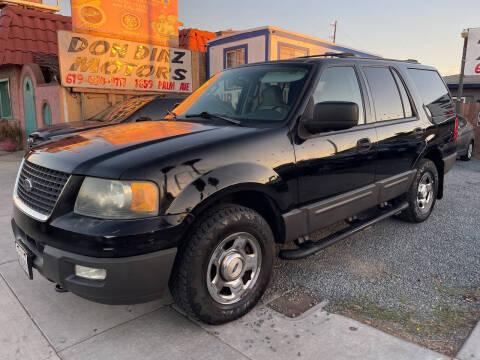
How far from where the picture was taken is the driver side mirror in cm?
281

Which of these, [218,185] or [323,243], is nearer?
[218,185]

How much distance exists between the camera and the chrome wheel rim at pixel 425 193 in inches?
187

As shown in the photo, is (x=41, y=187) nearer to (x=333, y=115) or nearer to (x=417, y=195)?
(x=333, y=115)

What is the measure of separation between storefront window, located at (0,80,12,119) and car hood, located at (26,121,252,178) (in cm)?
1442

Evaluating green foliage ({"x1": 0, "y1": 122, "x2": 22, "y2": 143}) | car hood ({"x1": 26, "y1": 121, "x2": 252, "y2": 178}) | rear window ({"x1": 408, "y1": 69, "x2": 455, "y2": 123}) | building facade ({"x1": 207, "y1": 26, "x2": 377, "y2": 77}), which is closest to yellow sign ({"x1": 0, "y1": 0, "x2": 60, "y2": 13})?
green foliage ({"x1": 0, "y1": 122, "x2": 22, "y2": 143})

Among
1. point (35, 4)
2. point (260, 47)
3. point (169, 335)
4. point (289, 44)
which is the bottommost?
point (169, 335)

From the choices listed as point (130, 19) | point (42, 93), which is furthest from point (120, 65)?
point (42, 93)

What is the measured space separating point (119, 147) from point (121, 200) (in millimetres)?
444

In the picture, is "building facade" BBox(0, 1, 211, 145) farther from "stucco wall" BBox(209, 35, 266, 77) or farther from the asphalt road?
the asphalt road

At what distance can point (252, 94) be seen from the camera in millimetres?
3398

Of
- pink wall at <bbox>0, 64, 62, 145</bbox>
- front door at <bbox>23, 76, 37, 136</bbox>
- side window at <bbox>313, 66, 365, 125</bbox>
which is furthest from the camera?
front door at <bbox>23, 76, 37, 136</bbox>

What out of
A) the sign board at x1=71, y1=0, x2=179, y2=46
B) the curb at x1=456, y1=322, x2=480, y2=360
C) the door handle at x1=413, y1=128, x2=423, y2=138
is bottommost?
the curb at x1=456, y1=322, x2=480, y2=360

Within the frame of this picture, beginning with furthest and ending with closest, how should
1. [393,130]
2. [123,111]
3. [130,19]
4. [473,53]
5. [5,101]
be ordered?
[5,101] < [473,53] < [130,19] < [123,111] < [393,130]

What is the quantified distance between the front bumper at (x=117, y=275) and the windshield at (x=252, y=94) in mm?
1407
